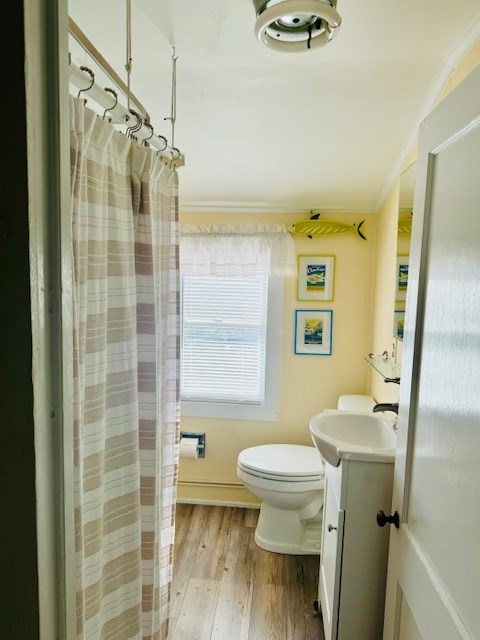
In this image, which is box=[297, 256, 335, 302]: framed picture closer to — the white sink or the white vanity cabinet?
the white sink

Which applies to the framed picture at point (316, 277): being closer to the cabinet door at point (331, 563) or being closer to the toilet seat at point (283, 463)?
the toilet seat at point (283, 463)

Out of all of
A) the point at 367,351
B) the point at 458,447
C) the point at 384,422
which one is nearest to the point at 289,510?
the point at 384,422

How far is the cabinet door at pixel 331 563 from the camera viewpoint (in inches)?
52.5

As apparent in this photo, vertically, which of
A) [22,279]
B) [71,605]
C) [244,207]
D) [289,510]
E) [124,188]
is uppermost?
[244,207]

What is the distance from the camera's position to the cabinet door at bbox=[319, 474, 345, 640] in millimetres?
1333

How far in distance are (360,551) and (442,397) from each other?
0.79 metres

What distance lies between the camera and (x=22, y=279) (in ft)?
1.44

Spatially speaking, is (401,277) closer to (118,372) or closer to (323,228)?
(323,228)

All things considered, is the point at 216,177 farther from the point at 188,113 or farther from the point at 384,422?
the point at 384,422

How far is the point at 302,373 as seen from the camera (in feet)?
8.75

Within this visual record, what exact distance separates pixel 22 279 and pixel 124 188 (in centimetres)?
60

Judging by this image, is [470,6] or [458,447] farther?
[470,6]

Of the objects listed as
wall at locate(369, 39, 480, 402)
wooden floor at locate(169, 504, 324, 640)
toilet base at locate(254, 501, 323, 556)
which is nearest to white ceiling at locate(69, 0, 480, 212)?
wall at locate(369, 39, 480, 402)

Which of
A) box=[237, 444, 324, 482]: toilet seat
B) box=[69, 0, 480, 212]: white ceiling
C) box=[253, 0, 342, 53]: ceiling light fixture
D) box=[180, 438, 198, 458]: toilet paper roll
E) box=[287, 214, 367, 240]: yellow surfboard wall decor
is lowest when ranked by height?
box=[180, 438, 198, 458]: toilet paper roll
